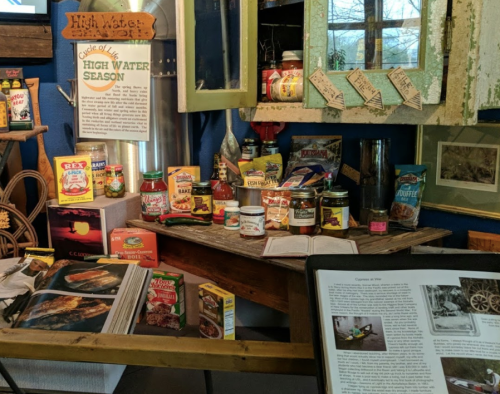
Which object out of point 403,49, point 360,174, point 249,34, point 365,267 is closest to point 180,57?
point 249,34

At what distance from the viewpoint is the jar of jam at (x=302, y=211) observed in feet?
6.09

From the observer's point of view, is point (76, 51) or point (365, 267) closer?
point (365, 267)

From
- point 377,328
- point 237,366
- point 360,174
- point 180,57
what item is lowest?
point 237,366

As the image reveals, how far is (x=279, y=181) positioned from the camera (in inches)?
82.7

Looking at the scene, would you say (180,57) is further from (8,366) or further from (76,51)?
(8,366)

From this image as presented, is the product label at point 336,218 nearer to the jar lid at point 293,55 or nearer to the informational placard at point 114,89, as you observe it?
the jar lid at point 293,55

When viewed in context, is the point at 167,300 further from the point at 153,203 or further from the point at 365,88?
the point at 365,88

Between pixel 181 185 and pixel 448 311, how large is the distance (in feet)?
4.85

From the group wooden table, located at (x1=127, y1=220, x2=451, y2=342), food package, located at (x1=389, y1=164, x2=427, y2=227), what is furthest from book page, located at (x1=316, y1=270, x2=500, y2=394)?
food package, located at (x1=389, y1=164, x2=427, y2=227)

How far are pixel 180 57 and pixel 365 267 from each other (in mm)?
944

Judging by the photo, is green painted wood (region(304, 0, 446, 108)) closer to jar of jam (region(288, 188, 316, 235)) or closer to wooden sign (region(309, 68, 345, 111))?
wooden sign (region(309, 68, 345, 111))

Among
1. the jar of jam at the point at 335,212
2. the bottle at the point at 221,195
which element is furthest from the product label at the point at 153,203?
the jar of jam at the point at 335,212

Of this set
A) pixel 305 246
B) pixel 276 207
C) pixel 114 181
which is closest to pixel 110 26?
pixel 114 181

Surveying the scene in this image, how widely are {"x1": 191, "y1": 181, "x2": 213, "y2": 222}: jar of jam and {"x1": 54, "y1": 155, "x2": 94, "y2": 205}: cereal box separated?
1.33 ft
